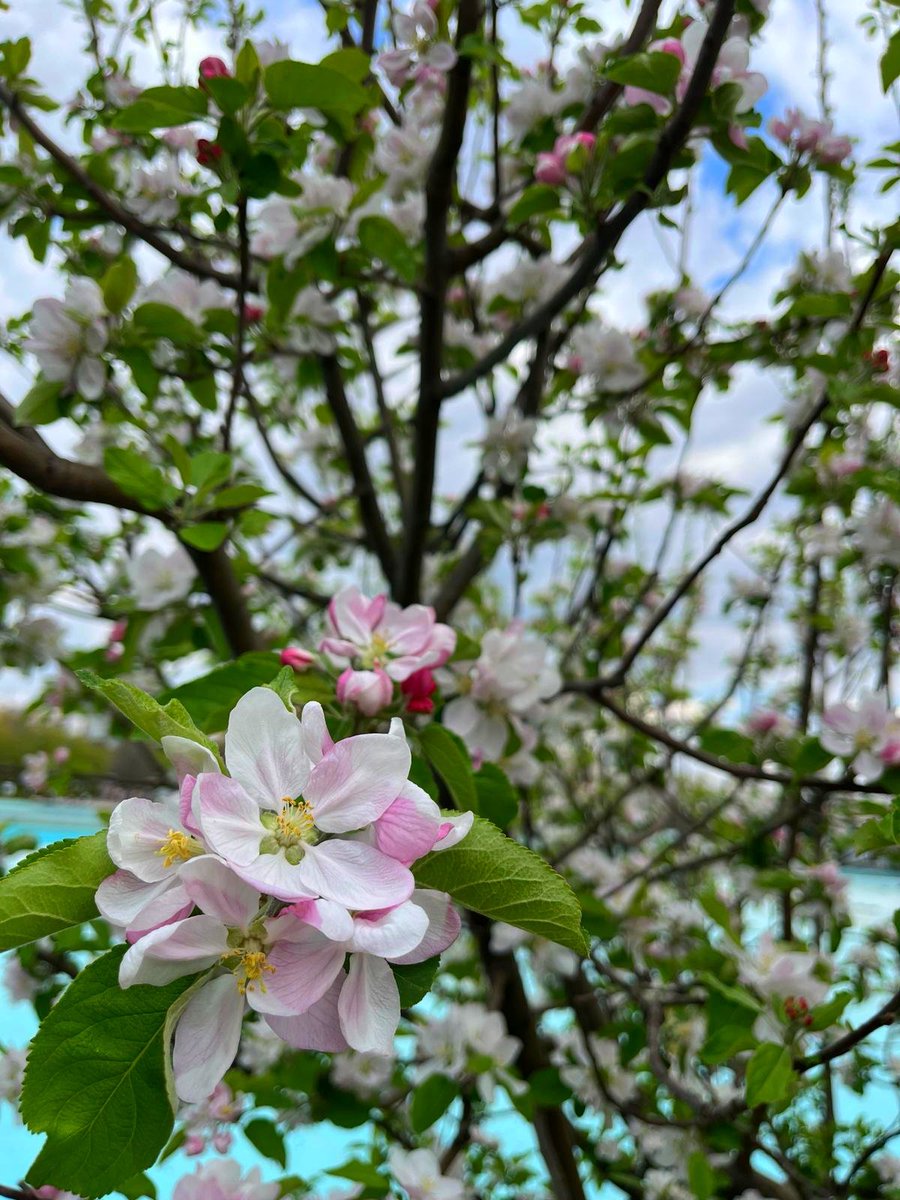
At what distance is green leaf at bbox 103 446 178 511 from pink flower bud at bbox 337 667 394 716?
37 centimetres

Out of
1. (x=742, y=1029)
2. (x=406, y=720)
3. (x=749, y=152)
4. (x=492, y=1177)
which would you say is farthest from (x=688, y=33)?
(x=492, y=1177)

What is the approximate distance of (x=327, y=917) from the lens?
1.26 ft

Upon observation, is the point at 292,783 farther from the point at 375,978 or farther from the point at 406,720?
the point at 406,720

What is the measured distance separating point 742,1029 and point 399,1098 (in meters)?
0.74

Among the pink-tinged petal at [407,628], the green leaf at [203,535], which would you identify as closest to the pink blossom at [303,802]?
the pink-tinged petal at [407,628]

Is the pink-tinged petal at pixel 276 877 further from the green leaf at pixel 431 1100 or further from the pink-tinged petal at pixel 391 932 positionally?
the green leaf at pixel 431 1100

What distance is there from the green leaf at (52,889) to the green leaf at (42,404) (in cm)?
71

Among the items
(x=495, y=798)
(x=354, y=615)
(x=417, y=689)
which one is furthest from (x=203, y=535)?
(x=495, y=798)

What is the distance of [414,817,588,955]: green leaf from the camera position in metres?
0.43

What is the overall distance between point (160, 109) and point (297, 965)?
960mm

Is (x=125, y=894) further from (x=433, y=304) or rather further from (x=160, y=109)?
(x=433, y=304)

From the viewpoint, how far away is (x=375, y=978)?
17.1 inches

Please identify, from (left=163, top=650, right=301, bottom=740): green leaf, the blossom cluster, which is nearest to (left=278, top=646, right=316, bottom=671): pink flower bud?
(left=163, top=650, right=301, bottom=740): green leaf

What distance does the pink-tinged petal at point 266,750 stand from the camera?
438 mm
